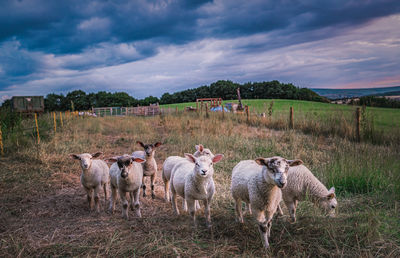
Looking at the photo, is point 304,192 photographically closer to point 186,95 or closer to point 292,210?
point 292,210

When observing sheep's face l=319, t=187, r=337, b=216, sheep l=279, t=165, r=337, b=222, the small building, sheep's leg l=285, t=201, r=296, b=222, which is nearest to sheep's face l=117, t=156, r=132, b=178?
sheep l=279, t=165, r=337, b=222

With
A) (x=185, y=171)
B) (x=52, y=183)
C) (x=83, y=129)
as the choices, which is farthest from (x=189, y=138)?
(x=83, y=129)

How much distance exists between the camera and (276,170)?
3166 millimetres

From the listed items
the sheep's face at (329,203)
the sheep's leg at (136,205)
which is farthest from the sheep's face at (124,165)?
the sheep's face at (329,203)

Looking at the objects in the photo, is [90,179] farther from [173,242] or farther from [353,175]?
[353,175]

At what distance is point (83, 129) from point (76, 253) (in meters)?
13.9

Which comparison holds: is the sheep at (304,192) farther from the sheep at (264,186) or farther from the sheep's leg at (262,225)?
the sheep's leg at (262,225)

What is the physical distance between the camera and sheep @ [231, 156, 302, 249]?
3.18m

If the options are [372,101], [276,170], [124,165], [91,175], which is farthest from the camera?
[372,101]

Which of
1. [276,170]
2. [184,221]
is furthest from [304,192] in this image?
[184,221]

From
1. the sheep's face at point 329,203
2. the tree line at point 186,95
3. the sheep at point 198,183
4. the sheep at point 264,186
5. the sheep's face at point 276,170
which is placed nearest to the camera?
the sheep's face at point 276,170

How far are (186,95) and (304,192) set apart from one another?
69762mm

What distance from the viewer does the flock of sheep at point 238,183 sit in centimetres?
356

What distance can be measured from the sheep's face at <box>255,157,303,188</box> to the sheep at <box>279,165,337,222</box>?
1.42 meters
